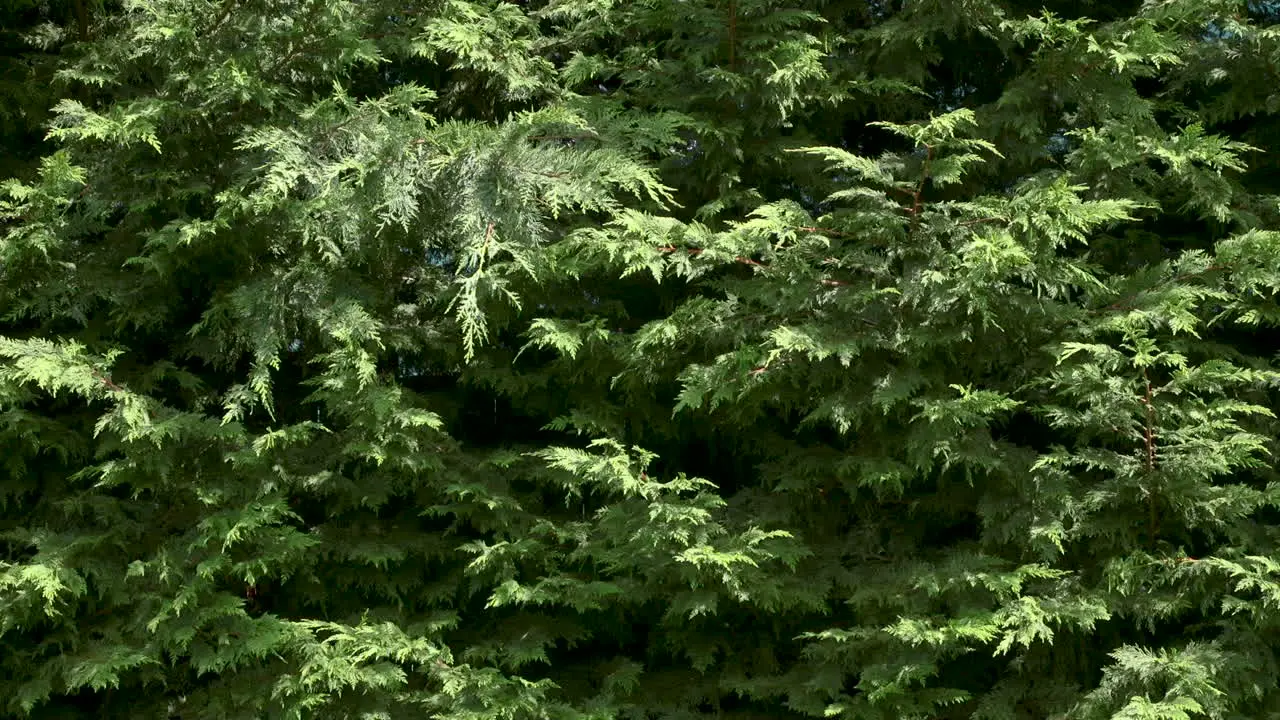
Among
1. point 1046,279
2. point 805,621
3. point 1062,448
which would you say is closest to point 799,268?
point 1046,279

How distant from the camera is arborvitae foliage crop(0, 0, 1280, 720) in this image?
3.54 meters

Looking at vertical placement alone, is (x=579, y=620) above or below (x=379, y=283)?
below

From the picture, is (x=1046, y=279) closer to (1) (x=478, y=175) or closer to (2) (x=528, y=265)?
(2) (x=528, y=265)

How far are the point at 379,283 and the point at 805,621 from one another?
230 centimetres

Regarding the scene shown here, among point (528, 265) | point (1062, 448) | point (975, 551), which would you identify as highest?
point (528, 265)

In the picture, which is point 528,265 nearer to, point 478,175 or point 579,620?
point 478,175

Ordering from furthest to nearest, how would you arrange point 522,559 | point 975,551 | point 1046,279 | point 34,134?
point 34,134, point 522,559, point 975,551, point 1046,279

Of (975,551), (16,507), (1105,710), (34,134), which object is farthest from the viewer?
(34,134)

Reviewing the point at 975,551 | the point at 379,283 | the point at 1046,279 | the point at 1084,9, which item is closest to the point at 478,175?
the point at 379,283

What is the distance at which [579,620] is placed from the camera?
166 inches

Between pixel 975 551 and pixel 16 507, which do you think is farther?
pixel 16 507

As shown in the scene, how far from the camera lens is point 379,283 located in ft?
14.4

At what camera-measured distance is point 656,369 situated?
4.07m

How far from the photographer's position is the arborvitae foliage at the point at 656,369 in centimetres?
354
